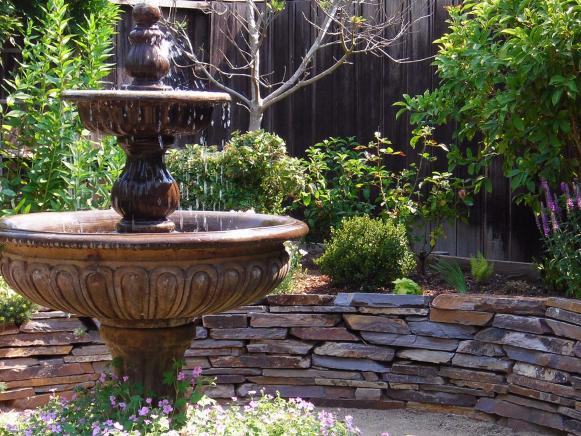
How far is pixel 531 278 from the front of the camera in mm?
6102

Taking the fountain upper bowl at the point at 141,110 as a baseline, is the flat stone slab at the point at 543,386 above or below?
below

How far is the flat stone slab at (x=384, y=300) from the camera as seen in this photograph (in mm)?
5227

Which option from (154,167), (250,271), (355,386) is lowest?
(355,386)

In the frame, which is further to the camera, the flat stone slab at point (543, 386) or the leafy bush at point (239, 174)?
the leafy bush at point (239, 174)

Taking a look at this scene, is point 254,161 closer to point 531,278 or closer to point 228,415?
point 531,278

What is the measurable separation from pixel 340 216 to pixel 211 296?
3488mm

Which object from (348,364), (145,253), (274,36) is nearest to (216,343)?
(348,364)

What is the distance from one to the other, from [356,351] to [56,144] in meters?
2.42

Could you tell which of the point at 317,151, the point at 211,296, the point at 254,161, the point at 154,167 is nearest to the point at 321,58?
the point at 317,151

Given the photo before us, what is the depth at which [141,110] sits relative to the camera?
3453 millimetres

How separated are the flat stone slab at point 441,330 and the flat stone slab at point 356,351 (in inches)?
8.5

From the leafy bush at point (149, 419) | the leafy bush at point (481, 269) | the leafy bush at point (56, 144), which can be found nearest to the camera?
the leafy bush at point (149, 419)

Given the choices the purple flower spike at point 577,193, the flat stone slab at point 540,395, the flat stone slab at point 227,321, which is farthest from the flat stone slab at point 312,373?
the purple flower spike at point 577,193

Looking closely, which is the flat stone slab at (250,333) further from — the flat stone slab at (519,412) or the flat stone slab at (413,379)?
the flat stone slab at (519,412)
